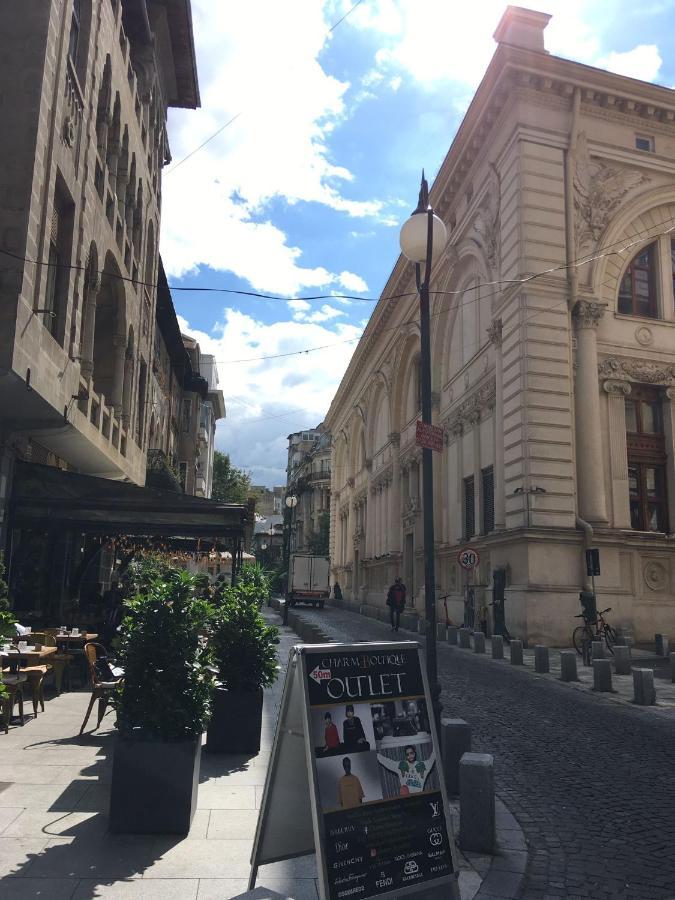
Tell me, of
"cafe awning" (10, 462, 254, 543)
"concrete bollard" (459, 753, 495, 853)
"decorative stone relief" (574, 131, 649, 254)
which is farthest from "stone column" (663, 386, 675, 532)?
"concrete bollard" (459, 753, 495, 853)

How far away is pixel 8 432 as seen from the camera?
13.2 m

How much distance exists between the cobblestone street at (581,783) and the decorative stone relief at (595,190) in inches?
649

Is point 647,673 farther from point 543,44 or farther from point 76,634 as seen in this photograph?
point 543,44

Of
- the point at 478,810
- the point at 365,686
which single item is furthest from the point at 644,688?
the point at 365,686

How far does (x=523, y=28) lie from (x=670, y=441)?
14.6m

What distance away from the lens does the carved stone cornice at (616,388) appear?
2372 centimetres

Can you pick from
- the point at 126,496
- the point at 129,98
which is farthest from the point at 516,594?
the point at 129,98

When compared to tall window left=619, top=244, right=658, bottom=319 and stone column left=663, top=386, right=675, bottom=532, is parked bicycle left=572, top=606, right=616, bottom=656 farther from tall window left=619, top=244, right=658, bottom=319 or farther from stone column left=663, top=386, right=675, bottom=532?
tall window left=619, top=244, right=658, bottom=319

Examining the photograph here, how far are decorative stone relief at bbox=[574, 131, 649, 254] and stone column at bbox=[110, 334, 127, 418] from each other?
14.7 meters

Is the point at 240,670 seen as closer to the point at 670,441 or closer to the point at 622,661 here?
the point at 622,661

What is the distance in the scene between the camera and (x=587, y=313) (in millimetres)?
23359

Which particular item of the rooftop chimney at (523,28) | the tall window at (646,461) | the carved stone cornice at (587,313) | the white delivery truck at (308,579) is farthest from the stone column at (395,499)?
the rooftop chimney at (523,28)

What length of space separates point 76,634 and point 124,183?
43.4 ft

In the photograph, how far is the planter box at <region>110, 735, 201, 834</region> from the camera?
512 cm
